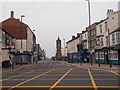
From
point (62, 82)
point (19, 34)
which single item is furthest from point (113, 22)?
point (62, 82)

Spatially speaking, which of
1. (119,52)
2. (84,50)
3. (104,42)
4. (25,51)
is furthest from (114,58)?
(25,51)

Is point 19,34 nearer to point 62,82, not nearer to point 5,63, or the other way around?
point 5,63

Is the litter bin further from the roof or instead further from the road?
the roof

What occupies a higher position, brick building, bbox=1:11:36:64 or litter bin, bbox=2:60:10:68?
brick building, bbox=1:11:36:64

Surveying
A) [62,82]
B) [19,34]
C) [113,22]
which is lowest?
[62,82]

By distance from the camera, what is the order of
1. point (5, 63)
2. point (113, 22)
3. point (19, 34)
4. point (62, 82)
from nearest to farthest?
point (62, 82)
point (5, 63)
point (113, 22)
point (19, 34)

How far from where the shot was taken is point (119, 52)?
3550cm

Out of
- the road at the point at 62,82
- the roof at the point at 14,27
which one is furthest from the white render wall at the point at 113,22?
the roof at the point at 14,27

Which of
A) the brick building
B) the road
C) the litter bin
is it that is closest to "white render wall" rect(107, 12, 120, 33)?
the litter bin

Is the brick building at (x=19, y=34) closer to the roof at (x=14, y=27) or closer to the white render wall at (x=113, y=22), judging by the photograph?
the roof at (x=14, y=27)

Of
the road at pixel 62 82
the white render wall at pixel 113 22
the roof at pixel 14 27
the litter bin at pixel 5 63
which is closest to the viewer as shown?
the road at pixel 62 82

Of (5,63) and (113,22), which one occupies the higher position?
(113,22)

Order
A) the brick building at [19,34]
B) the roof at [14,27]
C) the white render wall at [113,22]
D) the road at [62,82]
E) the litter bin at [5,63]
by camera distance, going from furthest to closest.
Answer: the roof at [14,27] → the brick building at [19,34] → the white render wall at [113,22] → the litter bin at [5,63] → the road at [62,82]

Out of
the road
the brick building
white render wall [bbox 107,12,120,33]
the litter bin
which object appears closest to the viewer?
the road
